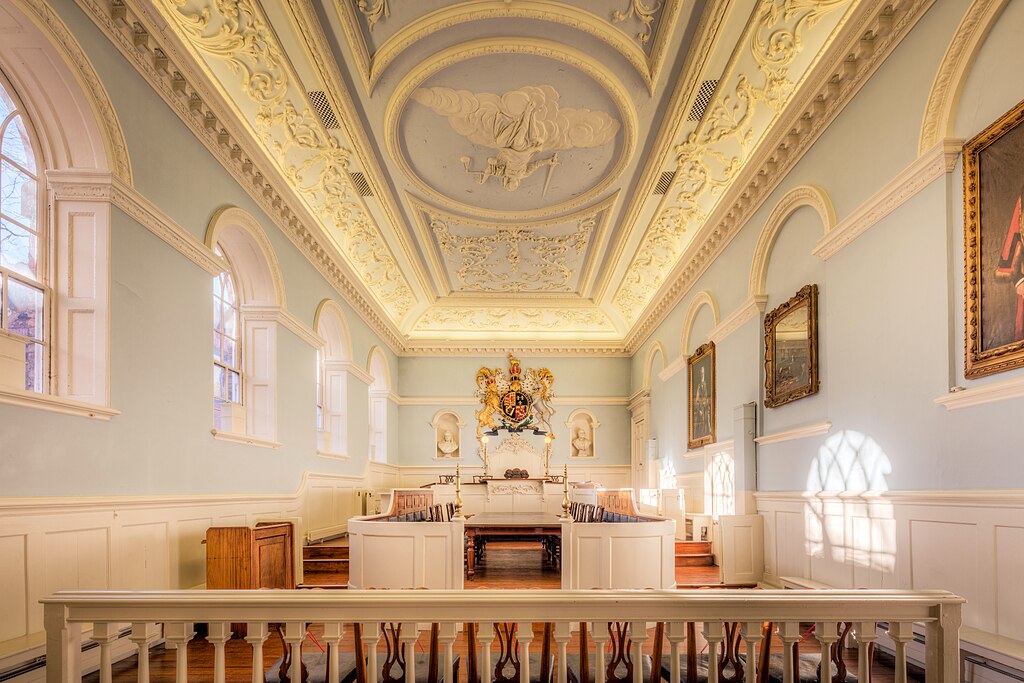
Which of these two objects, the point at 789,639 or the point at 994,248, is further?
the point at 994,248

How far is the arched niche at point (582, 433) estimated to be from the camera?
66.3ft

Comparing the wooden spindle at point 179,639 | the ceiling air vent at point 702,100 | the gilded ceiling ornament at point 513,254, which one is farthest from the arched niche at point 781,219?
the wooden spindle at point 179,639

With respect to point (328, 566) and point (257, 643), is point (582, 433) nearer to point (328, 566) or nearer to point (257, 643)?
point (328, 566)

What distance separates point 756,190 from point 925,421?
4.57m

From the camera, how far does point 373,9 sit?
6668mm

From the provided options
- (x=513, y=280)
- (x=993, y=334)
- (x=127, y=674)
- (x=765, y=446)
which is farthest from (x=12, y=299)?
(x=513, y=280)

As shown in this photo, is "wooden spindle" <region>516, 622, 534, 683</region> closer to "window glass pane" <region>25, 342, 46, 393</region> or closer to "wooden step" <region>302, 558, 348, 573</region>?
"window glass pane" <region>25, 342, 46, 393</region>

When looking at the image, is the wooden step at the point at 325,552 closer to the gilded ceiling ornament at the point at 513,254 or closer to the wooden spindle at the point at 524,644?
the gilded ceiling ornament at the point at 513,254

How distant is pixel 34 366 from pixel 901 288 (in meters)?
6.91

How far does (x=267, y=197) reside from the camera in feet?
29.3

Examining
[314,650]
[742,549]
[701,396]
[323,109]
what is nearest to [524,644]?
[314,650]

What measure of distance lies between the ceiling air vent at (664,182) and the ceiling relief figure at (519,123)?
48.7 inches

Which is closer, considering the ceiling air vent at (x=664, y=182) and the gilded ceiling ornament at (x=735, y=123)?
the gilded ceiling ornament at (x=735, y=123)

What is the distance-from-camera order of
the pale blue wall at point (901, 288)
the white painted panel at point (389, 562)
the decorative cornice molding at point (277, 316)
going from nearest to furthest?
the pale blue wall at point (901, 288) < the white painted panel at point (389, 562) < the decorative cornice molding at point (277, 316)
